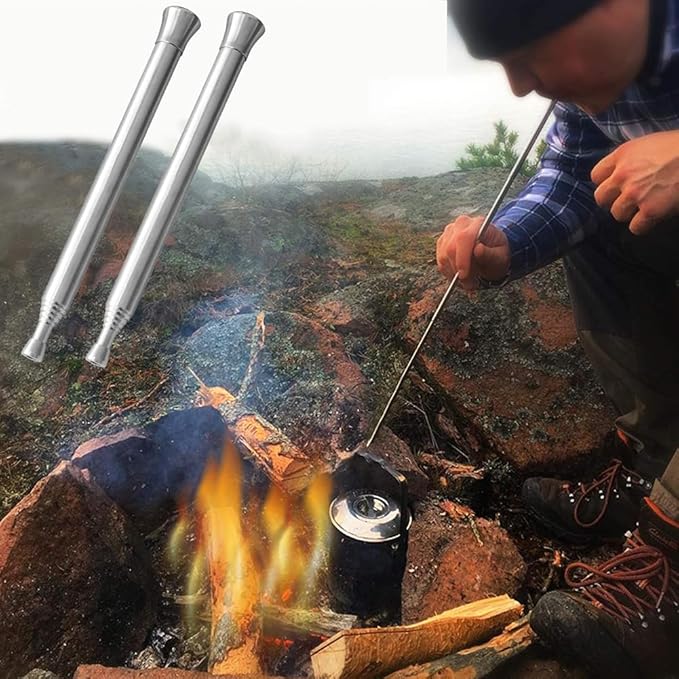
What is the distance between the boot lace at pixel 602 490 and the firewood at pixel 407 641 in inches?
29.5

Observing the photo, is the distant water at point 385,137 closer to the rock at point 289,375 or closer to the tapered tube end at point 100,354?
the rock at point 289,375

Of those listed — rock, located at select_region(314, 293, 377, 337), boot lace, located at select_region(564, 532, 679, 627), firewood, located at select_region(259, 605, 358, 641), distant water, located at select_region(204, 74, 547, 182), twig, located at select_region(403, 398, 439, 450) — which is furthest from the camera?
distant water, located at select_region(204, 74, 547, 182)

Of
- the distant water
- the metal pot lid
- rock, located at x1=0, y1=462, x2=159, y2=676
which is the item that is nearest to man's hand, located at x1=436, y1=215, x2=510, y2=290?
the metal pot lid

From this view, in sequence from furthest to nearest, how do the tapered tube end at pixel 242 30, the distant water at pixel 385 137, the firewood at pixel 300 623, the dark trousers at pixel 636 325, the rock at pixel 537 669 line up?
the distant water at pixel 385 137
the dark trousers at pixel 636 325
the tapered tube end at pixel 242 30
the firewood at pixel 300 623
the rock at pixel 537 669

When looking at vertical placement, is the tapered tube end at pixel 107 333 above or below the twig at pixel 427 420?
above

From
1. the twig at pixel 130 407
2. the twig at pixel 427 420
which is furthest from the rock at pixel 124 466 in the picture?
the twig at pixel 427 420

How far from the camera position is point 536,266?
235 cm

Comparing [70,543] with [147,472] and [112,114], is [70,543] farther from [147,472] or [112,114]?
[112,114]

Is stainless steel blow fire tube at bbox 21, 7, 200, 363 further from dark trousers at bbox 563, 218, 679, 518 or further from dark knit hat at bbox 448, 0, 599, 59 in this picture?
dark trousers at bbox 563, 218, 679, 518

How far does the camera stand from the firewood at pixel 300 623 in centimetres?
194

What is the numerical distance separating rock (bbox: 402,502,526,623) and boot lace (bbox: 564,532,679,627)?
0.27m

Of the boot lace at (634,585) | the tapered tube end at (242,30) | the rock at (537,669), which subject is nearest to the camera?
the rock at (537,669)

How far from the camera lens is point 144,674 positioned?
149cm

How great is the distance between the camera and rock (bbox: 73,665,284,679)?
1463mm
